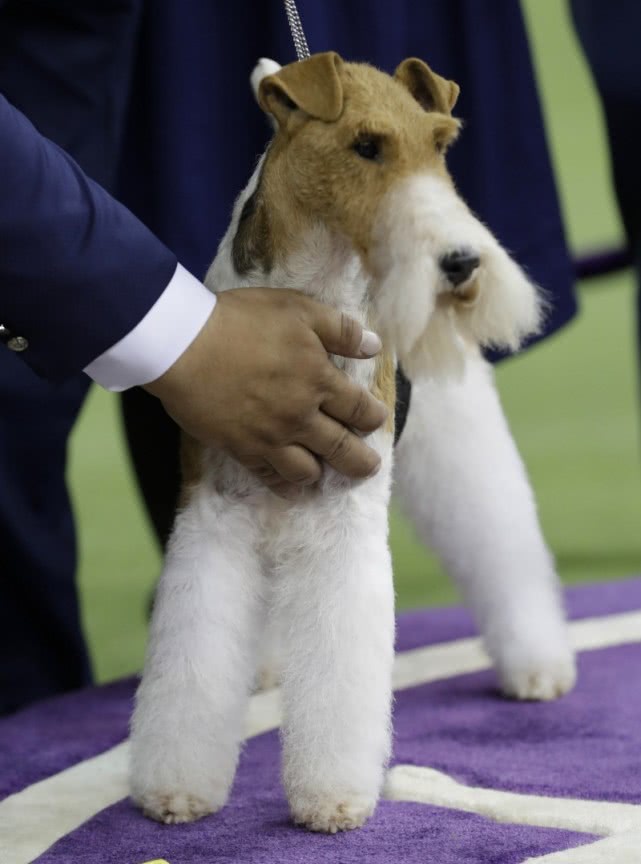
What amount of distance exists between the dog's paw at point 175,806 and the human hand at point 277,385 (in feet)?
1.19

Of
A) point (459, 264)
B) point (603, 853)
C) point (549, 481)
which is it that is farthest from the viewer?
point (549, 481)

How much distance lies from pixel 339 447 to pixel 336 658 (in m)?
0.21

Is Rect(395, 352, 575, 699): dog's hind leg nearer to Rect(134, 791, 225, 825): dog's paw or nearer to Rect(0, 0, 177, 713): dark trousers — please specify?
Rect(0, 0, 177, 713): dark trousers

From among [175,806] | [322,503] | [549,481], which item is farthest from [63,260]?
[549,481]

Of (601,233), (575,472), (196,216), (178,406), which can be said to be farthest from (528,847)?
(601,233)

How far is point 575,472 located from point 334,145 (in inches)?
111

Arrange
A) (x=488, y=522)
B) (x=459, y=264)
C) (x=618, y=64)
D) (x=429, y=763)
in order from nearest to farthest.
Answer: (x=459, y=264)
(x=429, y=763)
(x=488, y=522)
(x=618, y=64)

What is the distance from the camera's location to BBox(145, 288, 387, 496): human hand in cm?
135

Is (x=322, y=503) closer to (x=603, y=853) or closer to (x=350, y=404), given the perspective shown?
(x=350, y=404)

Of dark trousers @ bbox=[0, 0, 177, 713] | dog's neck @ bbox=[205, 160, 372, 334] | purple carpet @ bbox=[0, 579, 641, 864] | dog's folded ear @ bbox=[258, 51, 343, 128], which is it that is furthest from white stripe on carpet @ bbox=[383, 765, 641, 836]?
dog's folded ear @ bbox=[258, 51, 343, 128]

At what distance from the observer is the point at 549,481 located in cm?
388

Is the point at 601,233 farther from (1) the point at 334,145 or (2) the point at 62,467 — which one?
(1) the point at 334,145

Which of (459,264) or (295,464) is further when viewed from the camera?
(295,464)

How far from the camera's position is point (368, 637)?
137 centimetres
